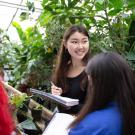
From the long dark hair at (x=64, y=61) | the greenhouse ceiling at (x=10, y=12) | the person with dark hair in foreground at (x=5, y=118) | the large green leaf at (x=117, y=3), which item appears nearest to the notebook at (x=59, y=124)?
the person with dark hair in foreground at (x=5, y=118)

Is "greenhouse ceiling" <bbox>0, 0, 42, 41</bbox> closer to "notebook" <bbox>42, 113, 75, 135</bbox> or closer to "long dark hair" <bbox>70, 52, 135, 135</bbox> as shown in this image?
"notebook" <bbox>42, 113, 75, 135</bbox>

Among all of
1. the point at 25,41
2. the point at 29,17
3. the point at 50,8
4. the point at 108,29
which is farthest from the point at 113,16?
the point at 25,41

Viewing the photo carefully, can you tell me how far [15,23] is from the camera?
17.9ft

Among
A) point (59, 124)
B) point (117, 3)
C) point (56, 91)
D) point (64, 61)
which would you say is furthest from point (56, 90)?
point (117, 3)

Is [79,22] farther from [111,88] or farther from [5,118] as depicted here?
[5,118]

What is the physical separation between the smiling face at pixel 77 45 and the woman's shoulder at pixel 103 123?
137 centimetres

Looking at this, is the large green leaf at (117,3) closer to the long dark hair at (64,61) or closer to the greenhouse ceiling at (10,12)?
the long dark hair at (64,61)

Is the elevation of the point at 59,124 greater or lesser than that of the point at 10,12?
lesser

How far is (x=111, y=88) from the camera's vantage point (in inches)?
55.6

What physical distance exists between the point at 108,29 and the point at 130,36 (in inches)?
10.2

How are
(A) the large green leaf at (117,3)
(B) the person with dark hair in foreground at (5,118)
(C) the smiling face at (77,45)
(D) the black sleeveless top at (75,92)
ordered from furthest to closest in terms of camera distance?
1. (A) the large green leaf at (117,3)
2. (C) the smiling face at (77,45)
3. (D) the black sleeveless top at (75,92)
4. (B) the person with dark hair in foreground at (5,118)

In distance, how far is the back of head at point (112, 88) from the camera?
4.60 feet

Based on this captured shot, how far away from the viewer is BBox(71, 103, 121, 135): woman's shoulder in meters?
1.33

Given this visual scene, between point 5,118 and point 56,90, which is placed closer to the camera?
point 5,118
